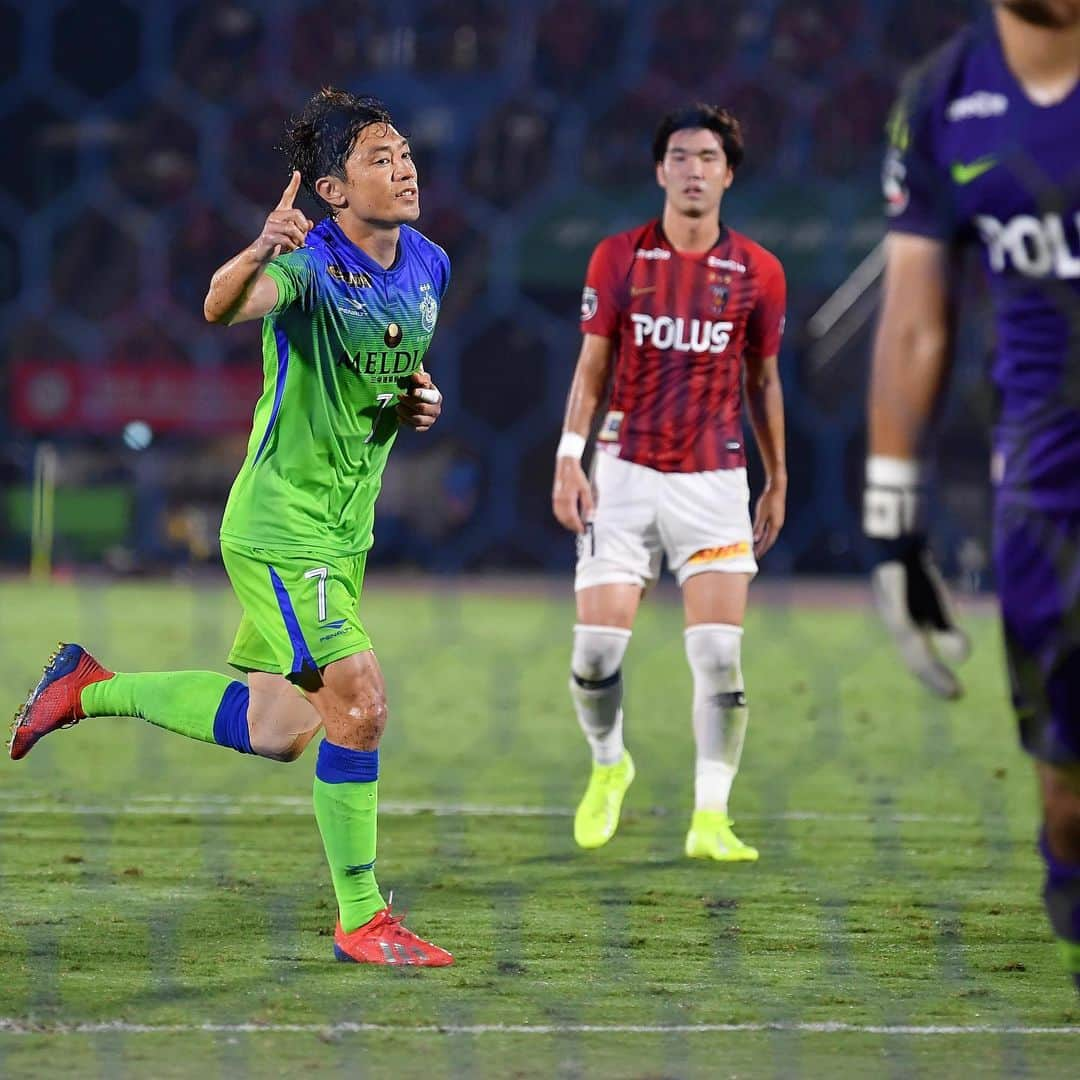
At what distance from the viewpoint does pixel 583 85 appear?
18.0 metres

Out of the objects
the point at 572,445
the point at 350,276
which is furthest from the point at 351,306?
the point at 572,445

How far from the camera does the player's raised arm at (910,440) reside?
2.56 meters

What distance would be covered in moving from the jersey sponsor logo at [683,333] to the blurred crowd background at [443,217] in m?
11.8

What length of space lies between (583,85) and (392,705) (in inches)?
387

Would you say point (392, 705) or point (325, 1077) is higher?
point (325, 1077)

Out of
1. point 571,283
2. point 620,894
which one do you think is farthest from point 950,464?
point 620,894

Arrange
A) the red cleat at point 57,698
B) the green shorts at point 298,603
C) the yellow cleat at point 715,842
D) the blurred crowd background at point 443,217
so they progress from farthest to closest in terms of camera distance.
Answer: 1. the blurred crowd background at point 443,217
2. the yellow cleat at point 715,842
3. the red cleat at point 57,698
4. the green shorts at point 298,603

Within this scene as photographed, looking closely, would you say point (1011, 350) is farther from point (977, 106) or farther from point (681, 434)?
point (681, 434)

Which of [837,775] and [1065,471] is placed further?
[837,775]

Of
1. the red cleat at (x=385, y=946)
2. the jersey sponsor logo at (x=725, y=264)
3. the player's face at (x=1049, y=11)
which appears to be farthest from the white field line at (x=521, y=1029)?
the jersey sponsor logo at (x=725, y=264)

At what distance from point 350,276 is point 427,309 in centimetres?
20

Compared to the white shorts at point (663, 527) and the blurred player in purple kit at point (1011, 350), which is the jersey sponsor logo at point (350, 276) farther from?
the blurred player in purple kit at point (1011, 350)

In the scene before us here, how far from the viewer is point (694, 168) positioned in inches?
209

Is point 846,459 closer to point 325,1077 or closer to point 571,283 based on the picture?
point 571,283
